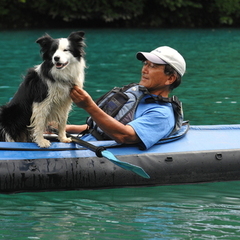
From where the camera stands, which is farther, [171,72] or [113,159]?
[171,72]

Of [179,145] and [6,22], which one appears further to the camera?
[6,22]

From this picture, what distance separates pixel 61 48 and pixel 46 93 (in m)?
0.49

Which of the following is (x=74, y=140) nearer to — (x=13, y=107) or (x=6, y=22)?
(x=13, y=107)

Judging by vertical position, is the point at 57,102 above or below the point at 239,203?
above

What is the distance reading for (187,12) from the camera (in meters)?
29.4

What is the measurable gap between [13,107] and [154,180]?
1.41m

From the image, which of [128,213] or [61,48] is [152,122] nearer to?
[128,213]

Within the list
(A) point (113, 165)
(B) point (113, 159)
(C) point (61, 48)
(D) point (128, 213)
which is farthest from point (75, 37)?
(D) point (128, 213)

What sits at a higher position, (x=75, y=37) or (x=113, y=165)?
(x=75, y=37)

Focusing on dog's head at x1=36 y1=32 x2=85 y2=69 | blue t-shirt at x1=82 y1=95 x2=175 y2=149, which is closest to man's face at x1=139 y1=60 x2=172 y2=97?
blue t-shirt at x1=82 y1=95 x2=175 y2=149

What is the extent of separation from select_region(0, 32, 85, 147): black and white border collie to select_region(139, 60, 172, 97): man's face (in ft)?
1.85

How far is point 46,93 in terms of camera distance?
14.6ft

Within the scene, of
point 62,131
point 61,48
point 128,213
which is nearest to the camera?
point 61,48

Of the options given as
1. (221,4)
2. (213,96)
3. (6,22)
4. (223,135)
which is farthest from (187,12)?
(223,135)
